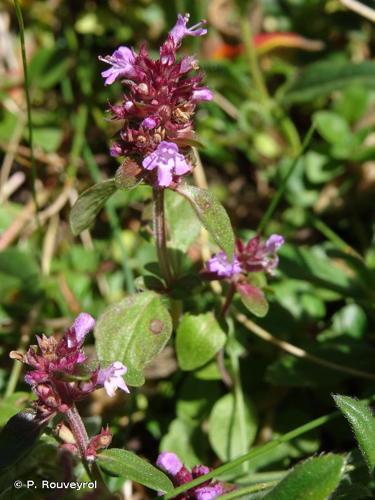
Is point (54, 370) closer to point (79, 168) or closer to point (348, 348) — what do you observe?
point (348, 348)

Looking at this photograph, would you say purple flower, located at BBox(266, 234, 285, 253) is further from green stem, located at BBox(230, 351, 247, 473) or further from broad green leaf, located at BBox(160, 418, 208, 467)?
broad green leaf, located at BBox(160, 418, 208, 467)

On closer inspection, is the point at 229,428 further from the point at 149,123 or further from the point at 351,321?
the point at 149,123

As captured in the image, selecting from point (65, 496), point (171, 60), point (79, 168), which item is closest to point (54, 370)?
point (65, 496)

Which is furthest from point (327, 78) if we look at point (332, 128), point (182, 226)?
point (182, 226)

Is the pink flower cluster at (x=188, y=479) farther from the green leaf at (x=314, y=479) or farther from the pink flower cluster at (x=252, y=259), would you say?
the pink flower cluster at (x=252, y=259)

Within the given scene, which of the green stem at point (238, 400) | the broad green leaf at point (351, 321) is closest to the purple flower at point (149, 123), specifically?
the green stem at point (238, 400)
